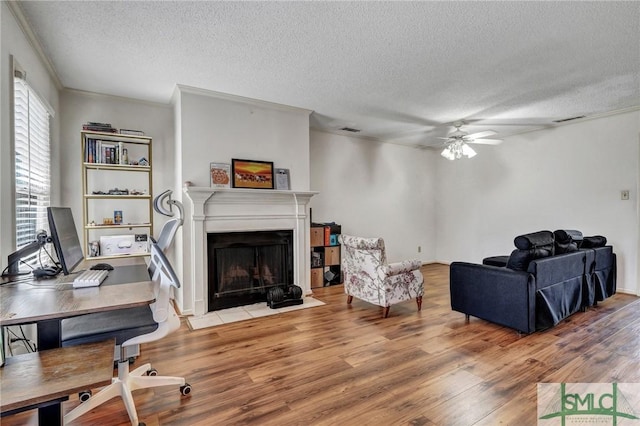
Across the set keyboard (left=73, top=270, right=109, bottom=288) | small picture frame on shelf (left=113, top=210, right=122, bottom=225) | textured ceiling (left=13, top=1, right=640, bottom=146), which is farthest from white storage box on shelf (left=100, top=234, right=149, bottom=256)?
keyboard (left=73, top=270, right=109, bottom=288)

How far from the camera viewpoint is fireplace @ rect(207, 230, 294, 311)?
362 cm

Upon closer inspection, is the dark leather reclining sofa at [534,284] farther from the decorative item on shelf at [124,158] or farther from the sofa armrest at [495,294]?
the decorative item on shelf at [124,158]

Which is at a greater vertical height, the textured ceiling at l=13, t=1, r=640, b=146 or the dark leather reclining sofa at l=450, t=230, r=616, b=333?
the textured ceiling at l=13, t=1, r=640, b=146

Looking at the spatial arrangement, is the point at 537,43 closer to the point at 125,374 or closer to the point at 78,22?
the point at 78,22

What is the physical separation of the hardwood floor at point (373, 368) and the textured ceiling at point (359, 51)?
98.1 inches

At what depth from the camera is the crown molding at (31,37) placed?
205 cm

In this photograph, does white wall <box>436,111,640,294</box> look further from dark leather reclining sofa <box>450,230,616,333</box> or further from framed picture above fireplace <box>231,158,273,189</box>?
framed picture above fireplace <box>231,158,273,189</box>

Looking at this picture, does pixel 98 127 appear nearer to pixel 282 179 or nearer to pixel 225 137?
pixel 225 137

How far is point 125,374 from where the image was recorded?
1847 mm

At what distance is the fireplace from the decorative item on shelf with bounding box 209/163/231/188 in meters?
0.58

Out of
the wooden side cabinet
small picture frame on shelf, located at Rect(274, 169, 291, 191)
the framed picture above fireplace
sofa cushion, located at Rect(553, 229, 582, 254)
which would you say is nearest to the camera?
sofa cushion, located at Rect(553, 229, 582, 254)

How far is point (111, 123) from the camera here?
3.63 meters

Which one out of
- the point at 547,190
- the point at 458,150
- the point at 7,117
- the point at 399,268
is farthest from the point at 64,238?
the point at 547,190

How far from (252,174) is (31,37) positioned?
85.8 inches
